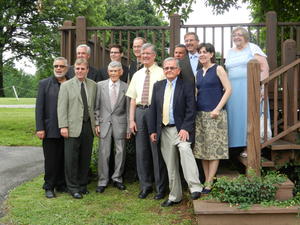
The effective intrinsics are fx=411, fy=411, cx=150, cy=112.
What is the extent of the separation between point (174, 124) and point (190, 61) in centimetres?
106

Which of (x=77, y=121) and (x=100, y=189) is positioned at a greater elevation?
(x=77, y=121)

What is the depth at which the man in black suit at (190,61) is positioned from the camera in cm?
541

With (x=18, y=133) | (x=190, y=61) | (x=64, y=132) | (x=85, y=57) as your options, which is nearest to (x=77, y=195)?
(x=64, y=132)

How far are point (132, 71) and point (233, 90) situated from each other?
5.63 feet

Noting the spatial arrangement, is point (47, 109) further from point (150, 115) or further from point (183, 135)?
point (183, 135)

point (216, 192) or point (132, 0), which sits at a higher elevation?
point (132, 0)

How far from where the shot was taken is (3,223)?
186 inches

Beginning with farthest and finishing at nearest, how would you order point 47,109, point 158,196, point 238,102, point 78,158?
point 78,158 → point 47,109 → point 158,196 → point 238,102

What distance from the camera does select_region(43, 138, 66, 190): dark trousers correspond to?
5707 millimetres

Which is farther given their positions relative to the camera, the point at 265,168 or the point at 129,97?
the point at 129,97

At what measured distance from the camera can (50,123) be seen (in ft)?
18.4

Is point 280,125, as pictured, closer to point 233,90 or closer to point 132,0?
point 233,90

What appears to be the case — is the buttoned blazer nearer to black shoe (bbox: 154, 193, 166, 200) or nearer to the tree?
black shoe (bbox: 154, 193, 166, 200)

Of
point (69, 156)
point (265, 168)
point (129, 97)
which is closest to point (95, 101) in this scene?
point (129, 97)
